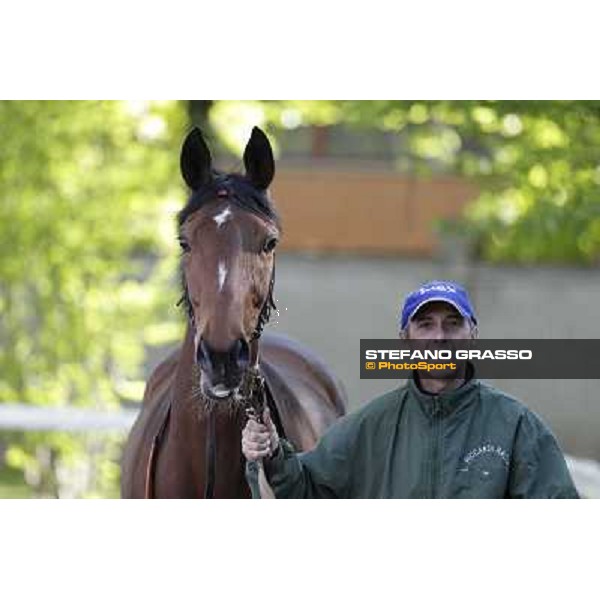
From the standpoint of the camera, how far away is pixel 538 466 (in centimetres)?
326

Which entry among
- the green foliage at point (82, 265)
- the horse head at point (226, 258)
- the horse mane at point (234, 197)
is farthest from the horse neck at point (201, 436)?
the green foliage at point (82, 265)

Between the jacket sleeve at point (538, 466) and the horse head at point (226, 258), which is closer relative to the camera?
the jacket sleeve at point (538, 466)

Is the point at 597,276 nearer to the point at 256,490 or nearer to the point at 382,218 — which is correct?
the point at 382,218

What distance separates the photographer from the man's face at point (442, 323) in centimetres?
339

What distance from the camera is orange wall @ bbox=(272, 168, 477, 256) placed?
8180mm

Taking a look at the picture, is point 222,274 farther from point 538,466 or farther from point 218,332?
point 538,466

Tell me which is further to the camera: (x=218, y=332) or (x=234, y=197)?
(x=234, y=197)

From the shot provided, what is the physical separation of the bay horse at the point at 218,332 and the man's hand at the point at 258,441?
0.27 feet

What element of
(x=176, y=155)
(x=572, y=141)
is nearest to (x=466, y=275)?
(x=176, y=155)

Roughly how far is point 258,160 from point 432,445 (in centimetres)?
101

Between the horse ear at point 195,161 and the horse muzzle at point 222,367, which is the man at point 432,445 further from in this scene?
the horse ear at point 195,161

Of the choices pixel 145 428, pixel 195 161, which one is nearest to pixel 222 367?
pixel 195 161

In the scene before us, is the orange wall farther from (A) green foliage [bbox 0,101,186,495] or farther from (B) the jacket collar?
(B) the jacket collar

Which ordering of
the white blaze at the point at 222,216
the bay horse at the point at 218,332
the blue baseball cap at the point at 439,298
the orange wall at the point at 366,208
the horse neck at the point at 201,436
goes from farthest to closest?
the orange wall at the point at 366,208 < the horse neck at the point at 201,436 < the white blaze at the point at 222,216 < the bay horse at the point at 218,332 < the blue baseball cap at the point at 439,298
